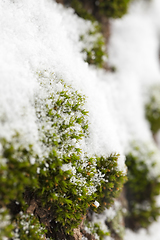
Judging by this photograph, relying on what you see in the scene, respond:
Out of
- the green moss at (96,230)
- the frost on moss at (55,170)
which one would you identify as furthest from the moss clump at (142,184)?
the frost on moss at (55,170)

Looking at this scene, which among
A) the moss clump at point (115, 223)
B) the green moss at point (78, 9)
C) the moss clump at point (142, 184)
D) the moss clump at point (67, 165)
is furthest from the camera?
the moss clump at point (142, 184)

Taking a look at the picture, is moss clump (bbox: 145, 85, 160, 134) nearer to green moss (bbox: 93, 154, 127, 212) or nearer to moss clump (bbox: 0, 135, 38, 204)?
green moss (bbox: 93, 154, 127, 212)

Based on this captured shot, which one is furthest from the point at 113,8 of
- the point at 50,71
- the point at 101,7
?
the point at 50,71

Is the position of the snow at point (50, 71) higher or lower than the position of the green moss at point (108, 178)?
higher

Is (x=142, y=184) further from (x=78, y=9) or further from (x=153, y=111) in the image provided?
(x=78, y=9)

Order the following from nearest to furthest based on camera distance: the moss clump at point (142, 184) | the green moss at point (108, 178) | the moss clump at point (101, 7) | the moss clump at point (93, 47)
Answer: the green moss at point (108, 178), the moss clump at point (93, 47), the moss clump at point (101, 7), the moss clump at point (142, 184)

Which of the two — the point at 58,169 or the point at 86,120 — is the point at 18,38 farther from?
the point at 58,169

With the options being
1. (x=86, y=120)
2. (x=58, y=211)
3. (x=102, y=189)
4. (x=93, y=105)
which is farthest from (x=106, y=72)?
(x=58, y=211)

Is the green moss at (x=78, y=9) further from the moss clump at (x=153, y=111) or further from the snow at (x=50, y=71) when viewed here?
the moss clump at (x=153, y=111)

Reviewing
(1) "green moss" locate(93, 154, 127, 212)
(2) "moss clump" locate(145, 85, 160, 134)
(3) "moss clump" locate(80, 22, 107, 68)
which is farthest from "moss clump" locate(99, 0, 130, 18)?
(1) "green moss" locate(93, 154, 127, 212)
